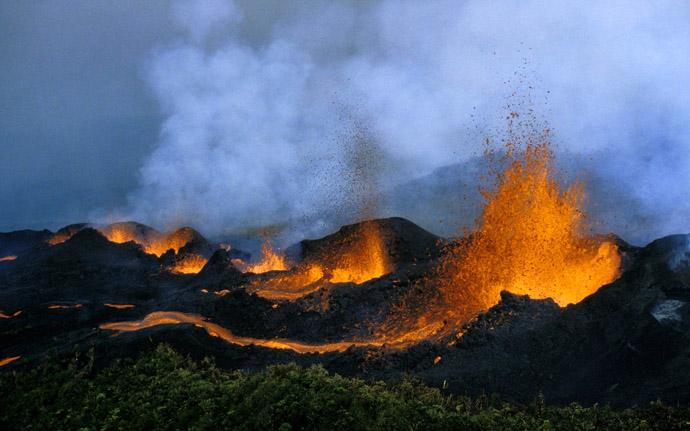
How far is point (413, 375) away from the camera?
59.1 feet

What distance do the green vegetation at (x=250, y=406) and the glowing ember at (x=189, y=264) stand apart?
3672 cm

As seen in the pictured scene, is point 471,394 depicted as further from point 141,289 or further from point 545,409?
point 141,289

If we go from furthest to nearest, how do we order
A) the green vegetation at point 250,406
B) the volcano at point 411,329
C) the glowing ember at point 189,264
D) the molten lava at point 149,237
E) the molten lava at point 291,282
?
the molten lava at point 149,237 < the glowing ember at point 189,264 < the molten lava at point 291,282 < the volcano at point 411,329 < the green vegetation at point 250,406

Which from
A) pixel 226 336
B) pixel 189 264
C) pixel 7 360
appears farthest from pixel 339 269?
pixel 7 360

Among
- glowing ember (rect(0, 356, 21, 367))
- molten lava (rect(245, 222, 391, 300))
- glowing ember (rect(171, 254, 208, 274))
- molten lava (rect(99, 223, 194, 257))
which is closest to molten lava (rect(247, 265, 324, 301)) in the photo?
molten lava (rect(245, 222, 391, 300))

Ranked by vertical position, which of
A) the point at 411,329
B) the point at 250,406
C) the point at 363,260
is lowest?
the point at 250,406

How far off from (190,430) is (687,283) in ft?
55.8

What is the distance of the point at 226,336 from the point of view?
27344mm

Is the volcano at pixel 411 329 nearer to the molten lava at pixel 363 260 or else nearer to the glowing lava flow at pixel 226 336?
the glowing lava flow at pixel 226 336

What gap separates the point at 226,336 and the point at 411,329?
8792mm

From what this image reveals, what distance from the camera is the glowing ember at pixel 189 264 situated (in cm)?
5312

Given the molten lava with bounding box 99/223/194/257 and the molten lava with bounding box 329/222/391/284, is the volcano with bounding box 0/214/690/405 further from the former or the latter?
the molten lava with bounding box 99/223/194/257

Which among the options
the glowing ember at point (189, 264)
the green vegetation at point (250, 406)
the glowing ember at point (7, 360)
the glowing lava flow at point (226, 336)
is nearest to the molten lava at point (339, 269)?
the glowing lava flow at point (226, 336)

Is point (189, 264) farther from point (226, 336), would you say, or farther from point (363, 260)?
point (226, 336)
